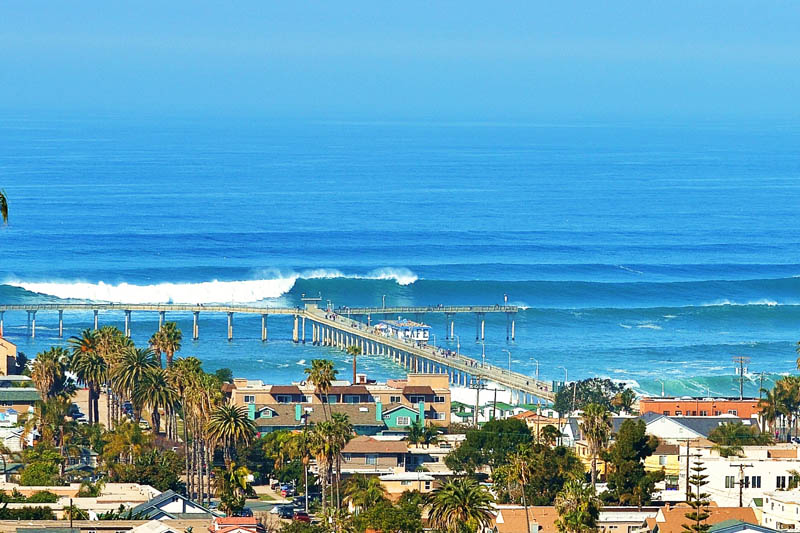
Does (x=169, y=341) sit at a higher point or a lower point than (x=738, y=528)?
higher

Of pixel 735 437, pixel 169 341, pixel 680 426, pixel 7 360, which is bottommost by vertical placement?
pixel 735 437

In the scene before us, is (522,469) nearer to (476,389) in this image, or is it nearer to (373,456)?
(373,456)

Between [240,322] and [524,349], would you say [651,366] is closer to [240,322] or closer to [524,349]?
[524,349]

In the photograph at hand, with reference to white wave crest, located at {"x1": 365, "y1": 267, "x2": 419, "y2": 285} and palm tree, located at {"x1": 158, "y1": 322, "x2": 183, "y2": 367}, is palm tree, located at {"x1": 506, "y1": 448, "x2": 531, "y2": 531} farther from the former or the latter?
white wave crest, located at {"x1": 365, "y1": 267, "x2": 419, "y2": 285}

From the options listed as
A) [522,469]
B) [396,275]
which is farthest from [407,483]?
[396,275]

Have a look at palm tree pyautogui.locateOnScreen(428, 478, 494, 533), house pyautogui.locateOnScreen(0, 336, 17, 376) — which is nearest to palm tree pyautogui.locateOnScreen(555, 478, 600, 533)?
palm tree pyautogui.locateOnScreen(428, 478, 494, 533)

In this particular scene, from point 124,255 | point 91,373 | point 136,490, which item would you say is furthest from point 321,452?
point 124,255
